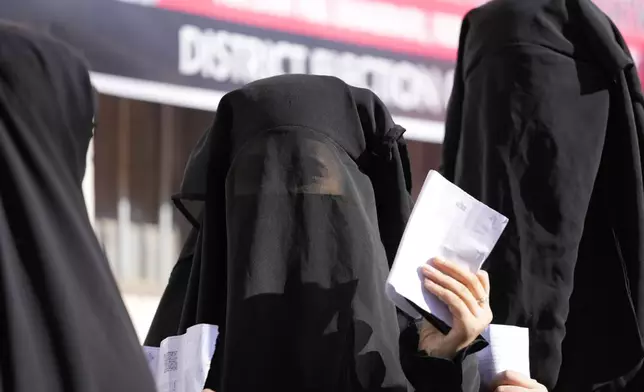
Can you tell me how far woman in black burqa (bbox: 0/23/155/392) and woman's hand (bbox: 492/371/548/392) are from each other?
561mm

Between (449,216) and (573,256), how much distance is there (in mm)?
394

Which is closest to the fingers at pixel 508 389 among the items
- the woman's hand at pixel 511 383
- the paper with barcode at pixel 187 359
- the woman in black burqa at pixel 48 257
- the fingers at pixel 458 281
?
the woman's hand at pixel 511 383

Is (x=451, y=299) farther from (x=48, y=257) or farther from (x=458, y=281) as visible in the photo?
(x=48, y=257)

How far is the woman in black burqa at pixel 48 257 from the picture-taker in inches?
30.3

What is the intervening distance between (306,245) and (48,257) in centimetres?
57

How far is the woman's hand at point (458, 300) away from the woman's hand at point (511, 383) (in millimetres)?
75

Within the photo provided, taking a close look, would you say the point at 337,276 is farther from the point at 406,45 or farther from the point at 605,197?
the point at 406,45

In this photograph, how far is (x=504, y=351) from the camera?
1.24 m

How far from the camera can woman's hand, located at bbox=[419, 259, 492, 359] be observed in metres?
1.13

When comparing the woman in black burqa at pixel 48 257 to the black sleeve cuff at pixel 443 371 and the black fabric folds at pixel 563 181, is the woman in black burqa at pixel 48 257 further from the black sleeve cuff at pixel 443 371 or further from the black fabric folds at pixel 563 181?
the black fabric folds at pixel 563 181

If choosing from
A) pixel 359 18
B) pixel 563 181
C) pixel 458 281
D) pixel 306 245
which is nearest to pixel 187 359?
pixel 306 245

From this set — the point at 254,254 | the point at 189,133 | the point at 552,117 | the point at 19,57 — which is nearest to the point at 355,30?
the point at 189,133

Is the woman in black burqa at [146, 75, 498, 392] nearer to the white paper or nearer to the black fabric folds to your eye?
the white paper

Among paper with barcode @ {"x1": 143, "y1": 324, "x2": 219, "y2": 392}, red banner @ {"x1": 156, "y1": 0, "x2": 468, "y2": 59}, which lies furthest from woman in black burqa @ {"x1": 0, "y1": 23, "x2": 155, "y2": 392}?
red banner @ {"x1": 156, "y1": 0, "x2": 468, "y2": 59}
